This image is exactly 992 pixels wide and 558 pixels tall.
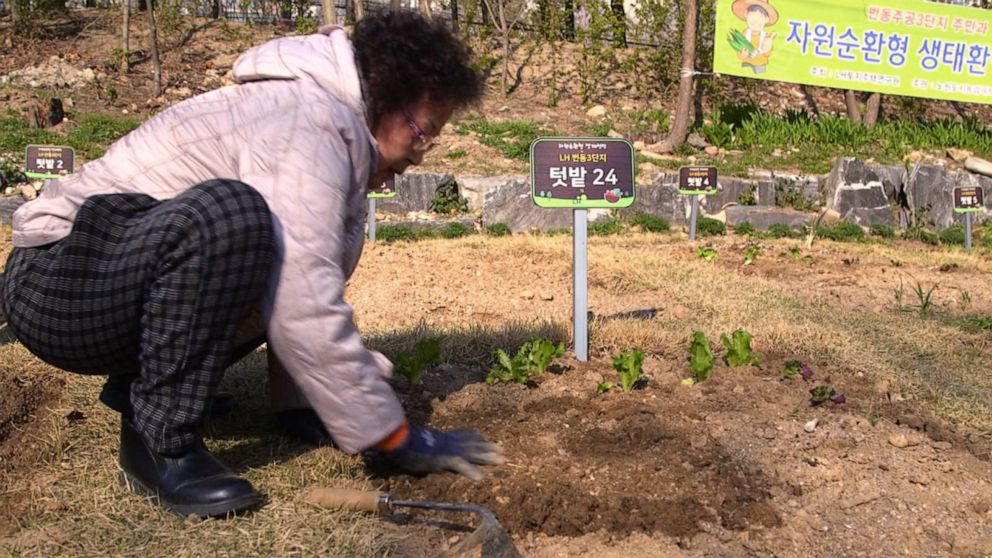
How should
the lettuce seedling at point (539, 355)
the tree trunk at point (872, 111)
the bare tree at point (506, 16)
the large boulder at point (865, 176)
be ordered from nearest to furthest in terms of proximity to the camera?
1. the lettuce seedling at point (539, 355)
2. the large boulder at point (865, 176)
3. the tree trunk at point (872, 111)
4. the bare tree at point (506, 16)

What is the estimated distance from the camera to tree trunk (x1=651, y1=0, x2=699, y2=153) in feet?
42.7

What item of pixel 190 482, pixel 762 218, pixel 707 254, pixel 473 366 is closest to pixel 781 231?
pixel 762 218

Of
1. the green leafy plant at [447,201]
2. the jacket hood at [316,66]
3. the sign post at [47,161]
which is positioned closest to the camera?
the jacket hood at [316,66]

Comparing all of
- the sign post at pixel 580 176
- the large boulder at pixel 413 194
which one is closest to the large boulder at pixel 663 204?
the large boulder at pixel 413 194

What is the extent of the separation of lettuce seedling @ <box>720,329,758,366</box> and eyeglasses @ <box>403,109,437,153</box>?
68.9 inches

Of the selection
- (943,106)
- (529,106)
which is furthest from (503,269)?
(943,106)

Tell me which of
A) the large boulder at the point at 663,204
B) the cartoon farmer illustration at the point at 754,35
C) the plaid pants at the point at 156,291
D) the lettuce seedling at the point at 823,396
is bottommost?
the large boulder at the point at 663,204

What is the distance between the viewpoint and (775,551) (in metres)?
2.12

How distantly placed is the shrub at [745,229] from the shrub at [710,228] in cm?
16

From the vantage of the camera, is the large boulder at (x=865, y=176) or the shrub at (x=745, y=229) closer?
the shrub at (x=745, y=229)

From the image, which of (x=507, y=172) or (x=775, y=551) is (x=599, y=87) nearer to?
(x=507, y=172)

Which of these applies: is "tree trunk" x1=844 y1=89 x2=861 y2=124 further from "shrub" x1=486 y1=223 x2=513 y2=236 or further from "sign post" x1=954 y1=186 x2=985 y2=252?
"shrub" x1=486 y1=223 x2=513 y2=236

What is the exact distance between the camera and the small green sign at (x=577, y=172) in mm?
3604

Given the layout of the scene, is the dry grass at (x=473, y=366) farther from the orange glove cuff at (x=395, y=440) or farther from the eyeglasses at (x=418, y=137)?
the eyeglasses at (x=418, y=137)
